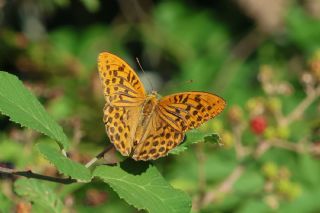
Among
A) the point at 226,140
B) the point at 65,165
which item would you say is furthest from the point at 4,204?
the point at 226,140

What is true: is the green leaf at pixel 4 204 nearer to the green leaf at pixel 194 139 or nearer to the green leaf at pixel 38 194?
the green leaf at pixel 38 194

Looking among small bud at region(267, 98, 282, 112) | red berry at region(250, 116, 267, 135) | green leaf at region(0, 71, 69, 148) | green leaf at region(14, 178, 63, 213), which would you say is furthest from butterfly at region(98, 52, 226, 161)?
small bud at region(267, 98, 282, 112)

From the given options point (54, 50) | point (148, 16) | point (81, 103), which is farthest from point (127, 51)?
point (81, 103)

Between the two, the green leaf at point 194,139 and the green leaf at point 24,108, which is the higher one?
the green leaf at point 194,139

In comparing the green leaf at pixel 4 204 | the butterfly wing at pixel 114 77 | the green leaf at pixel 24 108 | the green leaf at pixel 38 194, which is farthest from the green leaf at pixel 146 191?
the green leaf at pixel 4 204

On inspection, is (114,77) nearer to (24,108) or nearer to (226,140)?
(24,108)

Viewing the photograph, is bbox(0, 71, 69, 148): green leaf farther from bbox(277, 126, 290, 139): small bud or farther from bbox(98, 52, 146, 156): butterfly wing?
bbox(277, 126, 290, 139): small bud

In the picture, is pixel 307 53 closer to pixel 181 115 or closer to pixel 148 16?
pixel 148 16
